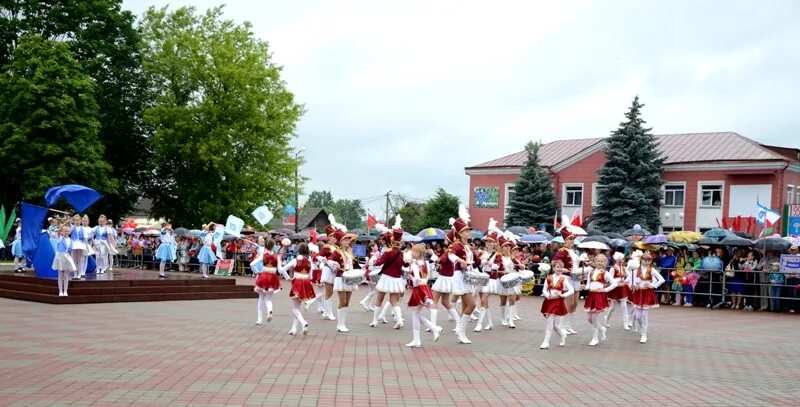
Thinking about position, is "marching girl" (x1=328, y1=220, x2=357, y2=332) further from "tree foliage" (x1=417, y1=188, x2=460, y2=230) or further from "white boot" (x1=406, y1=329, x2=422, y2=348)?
"tree foliage" (x1=417, y1=188, x2=460, y2=230)

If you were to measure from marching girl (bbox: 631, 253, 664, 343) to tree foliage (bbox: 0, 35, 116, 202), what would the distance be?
29661 mm

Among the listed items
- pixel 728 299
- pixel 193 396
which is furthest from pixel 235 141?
pixel 193 396

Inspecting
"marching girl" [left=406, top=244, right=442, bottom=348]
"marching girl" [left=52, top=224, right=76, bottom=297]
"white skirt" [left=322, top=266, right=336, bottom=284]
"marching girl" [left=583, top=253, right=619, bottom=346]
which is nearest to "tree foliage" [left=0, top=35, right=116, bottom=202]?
"marching girl" [left=52, top=224, right=76, bottom=297]

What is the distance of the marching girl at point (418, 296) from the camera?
13523mm

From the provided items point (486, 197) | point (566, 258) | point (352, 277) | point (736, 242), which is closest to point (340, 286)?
point (352, 277)

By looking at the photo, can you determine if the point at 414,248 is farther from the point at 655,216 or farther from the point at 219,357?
the point at 655,216

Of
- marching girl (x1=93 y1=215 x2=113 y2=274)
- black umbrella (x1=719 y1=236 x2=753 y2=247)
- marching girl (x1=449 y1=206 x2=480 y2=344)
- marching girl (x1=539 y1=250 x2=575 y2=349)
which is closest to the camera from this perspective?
marching girl (x1=539 y1=250 x2=575 y2=349)

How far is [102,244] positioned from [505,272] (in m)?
14.5

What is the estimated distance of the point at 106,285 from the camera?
21656 millimetres

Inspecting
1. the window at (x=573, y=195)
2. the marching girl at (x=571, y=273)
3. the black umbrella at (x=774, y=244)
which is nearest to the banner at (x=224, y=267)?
the marching girl at (x=571, y=273)

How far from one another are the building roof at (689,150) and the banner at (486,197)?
167cm

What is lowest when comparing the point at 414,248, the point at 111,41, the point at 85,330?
the point at 85,330

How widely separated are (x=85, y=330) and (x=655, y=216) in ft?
119

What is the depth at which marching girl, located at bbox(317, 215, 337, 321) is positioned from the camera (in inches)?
656
